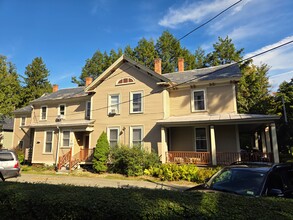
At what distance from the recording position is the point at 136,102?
18922 mm

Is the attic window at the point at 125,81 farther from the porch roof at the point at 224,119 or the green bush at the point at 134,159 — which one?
the green bush at the point at 134,159

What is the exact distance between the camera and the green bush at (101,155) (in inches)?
680

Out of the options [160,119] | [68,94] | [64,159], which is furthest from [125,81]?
[64,159]

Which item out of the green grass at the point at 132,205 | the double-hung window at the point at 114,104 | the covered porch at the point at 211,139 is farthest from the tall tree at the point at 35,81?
the green grass at the point at 132,205

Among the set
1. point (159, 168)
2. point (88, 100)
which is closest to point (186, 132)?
point (159, 168)

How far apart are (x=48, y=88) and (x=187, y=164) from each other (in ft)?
132

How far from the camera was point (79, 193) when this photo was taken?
456 cm

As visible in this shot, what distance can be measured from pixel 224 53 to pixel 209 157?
24.3m

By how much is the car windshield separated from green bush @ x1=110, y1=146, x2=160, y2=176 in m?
9.98

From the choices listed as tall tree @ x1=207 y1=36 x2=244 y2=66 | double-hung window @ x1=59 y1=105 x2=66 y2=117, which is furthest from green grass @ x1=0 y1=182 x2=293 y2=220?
tall tree @ x1=207 y1=36 x2=244 y2=66

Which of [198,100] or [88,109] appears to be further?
[88,109]

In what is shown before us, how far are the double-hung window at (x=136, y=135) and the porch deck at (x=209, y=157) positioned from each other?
2686 mm

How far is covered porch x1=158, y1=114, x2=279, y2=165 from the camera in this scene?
1479cm

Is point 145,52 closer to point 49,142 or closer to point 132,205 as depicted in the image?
point 49,142
